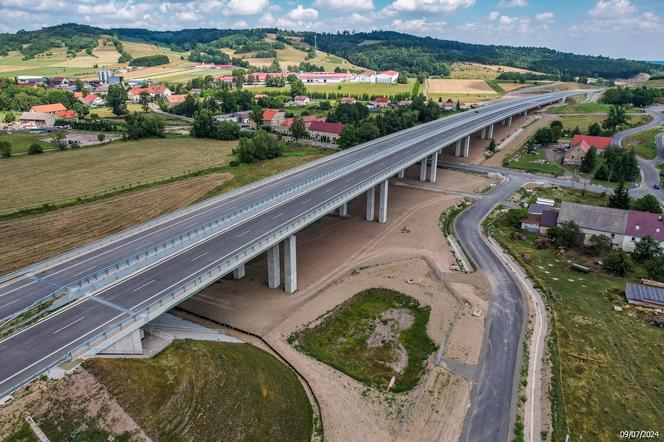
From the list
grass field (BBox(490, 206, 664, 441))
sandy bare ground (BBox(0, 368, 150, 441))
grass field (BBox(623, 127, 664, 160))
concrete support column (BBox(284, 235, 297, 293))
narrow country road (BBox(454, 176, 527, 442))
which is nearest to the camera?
sandy bare ground (BBox(0, 368, 150, 441))

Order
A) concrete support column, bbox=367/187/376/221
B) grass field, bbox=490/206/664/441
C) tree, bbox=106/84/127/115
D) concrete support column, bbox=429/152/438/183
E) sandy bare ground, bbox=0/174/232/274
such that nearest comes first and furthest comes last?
1. grass field, bbox=490/206/664/441
2. sandy bare ground, bbox=0/174/232/274
3. concrete support column, bbox=367/187/376/221
4. concrete support column, bbox=429/152/438/183
5. tree, bbox=106/84/127/115

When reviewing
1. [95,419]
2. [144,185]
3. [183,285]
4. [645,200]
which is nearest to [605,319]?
[645,200]

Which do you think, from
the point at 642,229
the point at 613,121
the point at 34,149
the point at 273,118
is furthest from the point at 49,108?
the point at 613,121

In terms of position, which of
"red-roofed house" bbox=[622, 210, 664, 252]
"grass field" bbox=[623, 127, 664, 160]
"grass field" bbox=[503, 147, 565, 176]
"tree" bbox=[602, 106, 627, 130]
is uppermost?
"tree" bbox=[602, 106, 627, 130]

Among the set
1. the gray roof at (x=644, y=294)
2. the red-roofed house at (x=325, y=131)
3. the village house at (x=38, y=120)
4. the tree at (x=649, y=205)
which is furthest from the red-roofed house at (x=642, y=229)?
the village house at (x=38, y=120)

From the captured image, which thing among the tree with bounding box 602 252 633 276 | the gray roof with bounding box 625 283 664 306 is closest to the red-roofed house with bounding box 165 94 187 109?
the tree with bounding box 602 252 633 276

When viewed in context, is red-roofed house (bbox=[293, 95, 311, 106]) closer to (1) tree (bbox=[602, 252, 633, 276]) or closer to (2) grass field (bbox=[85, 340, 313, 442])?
(1) tree (bbox=[602, 252, 633, 276])

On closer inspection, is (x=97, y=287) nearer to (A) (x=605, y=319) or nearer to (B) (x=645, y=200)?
(A) (x=605, y=319)
